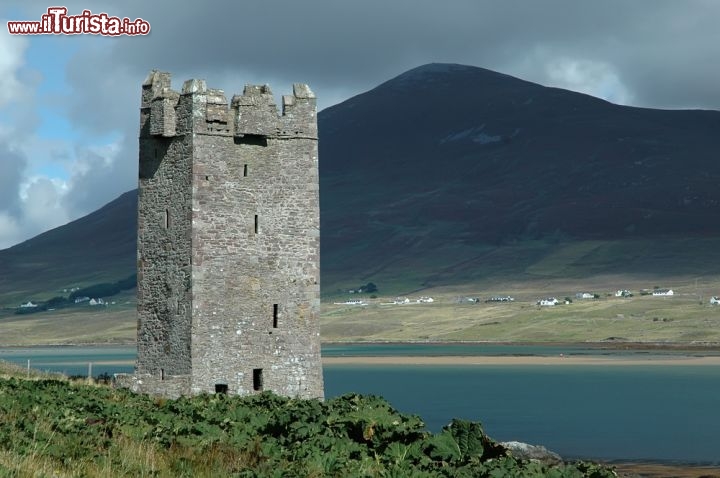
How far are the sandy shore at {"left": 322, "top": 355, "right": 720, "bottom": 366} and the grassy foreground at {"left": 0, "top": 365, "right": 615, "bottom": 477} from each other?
9313cm

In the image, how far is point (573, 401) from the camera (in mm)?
78188

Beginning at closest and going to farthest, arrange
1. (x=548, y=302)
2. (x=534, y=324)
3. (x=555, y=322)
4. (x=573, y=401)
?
1. (x=573, y=401)
2. (x=555, y=322)
3. (x=534, y=324)
4. (x=548, y=302)

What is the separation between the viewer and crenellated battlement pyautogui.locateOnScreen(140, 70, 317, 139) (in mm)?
36906

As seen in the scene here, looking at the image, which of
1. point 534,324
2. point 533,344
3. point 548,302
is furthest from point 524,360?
point 548,302

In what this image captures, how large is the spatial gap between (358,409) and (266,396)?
488cm

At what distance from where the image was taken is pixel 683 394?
83438mm

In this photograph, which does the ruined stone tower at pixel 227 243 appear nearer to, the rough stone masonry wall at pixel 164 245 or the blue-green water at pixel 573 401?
the rough stone masonry wall at pixel 164 245

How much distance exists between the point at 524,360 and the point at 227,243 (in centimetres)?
9125

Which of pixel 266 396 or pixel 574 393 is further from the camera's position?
pixel 574 393

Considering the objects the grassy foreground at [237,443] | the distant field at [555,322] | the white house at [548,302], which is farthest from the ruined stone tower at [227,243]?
the white house at [548,302]

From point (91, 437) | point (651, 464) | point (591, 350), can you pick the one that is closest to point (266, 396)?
point (91, 437)

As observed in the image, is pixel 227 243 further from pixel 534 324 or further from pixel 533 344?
pixel 534 324

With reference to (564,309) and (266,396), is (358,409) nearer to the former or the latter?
(266,396)

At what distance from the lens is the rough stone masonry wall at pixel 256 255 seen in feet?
120
